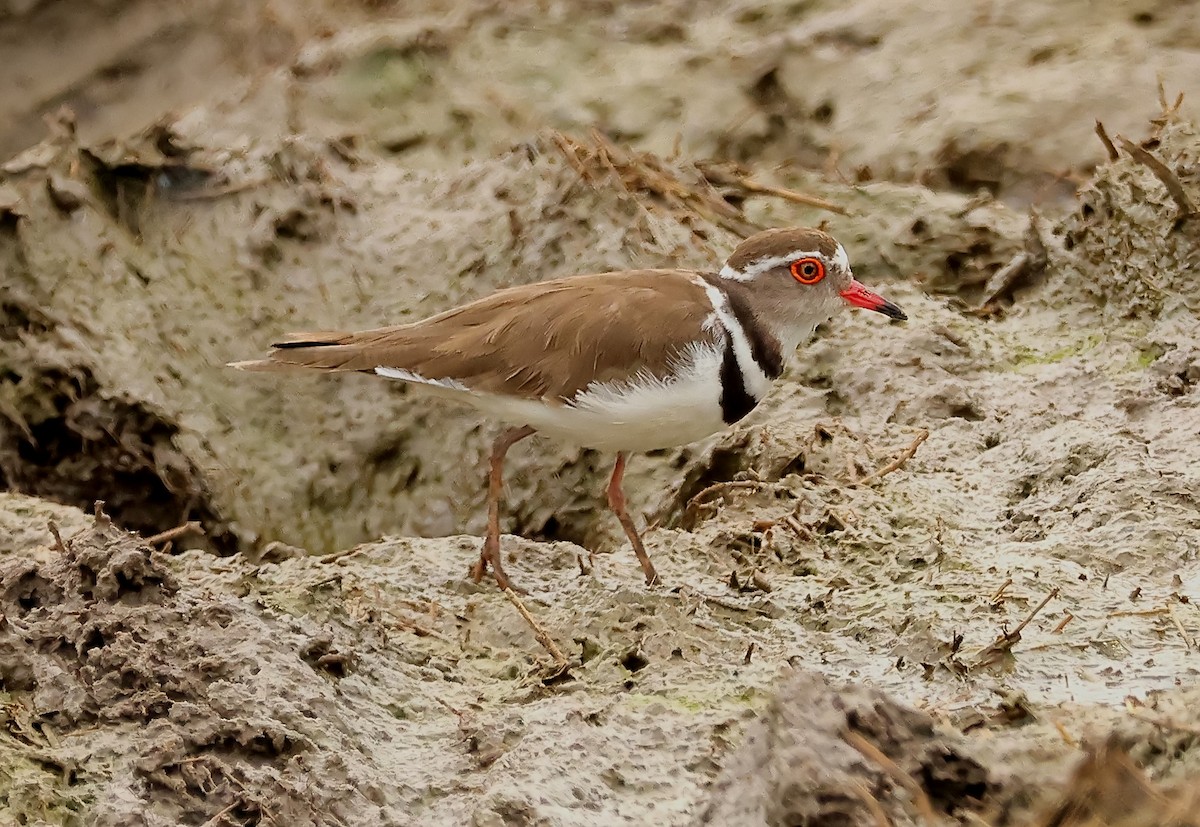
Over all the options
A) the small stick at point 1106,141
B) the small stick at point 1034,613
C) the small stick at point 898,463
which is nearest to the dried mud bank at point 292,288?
the small stick at point 1106,141

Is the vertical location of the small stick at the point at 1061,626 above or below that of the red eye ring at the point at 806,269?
below

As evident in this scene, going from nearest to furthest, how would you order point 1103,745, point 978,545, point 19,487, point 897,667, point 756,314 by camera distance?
point 1103,745 → point 897,667 → point 978,545 → point 756,314 → point 19,487

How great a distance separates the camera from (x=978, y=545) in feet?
13.2

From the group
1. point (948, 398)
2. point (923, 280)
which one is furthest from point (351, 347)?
point (923, 280)

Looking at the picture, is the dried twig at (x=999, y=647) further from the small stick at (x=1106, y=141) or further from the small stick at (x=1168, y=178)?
the small stick at (x=1106, y=141)

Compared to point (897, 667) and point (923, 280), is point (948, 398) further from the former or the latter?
point (897, 667)

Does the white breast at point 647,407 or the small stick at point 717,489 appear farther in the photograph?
the small stick at point 717,489

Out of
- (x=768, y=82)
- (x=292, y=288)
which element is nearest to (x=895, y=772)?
(x=292, y=288)

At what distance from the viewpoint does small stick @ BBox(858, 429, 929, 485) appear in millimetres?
4418

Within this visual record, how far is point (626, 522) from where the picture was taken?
4.18m

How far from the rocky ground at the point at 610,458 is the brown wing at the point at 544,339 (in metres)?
0.59

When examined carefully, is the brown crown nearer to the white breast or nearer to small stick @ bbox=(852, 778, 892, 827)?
the white breast

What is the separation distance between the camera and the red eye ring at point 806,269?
14.4ft

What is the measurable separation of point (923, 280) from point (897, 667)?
2769mm
